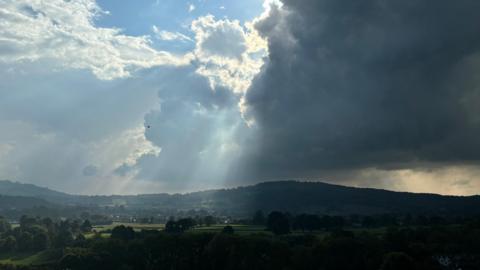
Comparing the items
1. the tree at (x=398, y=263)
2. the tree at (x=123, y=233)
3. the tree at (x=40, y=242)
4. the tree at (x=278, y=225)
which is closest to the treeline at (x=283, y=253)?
the tree at (x=398, y=263)

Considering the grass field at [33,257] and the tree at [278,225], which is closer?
the grass field at [33,257]

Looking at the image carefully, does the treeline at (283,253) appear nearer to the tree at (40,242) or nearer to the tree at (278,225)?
the tree at (278,225)

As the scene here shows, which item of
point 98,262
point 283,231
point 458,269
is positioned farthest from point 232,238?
point 283,231

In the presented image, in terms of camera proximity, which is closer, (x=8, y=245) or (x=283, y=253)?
(x=283, y=253)

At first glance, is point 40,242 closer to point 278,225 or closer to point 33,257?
point 33,257

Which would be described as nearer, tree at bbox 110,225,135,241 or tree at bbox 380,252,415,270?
tree at bbox 380,252,415,270

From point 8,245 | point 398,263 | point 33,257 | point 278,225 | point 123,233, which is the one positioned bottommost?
point 33,257

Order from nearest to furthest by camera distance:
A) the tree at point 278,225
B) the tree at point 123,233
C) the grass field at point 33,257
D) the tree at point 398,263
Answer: the tree at point 398,263
the grass field at point 33,257
the tree at point 123,233
the tree at point 278,225

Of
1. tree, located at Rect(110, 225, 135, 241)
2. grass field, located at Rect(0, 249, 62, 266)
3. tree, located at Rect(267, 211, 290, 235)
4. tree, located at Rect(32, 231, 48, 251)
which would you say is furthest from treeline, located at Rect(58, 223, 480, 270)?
tree, located at Rect(32, 231, 48, 251)

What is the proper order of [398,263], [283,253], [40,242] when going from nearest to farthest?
1. [398,263]
2. [283,253]
3. [40,242]

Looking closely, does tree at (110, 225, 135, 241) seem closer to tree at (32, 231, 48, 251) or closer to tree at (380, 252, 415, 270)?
tree at (32, 231, 48, 251)

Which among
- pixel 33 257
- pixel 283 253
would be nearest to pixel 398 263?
pixel 283 253

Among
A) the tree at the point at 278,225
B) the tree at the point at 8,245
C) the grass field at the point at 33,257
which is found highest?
the tree at the point at 278,225

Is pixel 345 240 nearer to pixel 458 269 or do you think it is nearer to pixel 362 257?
pixel 362 257
